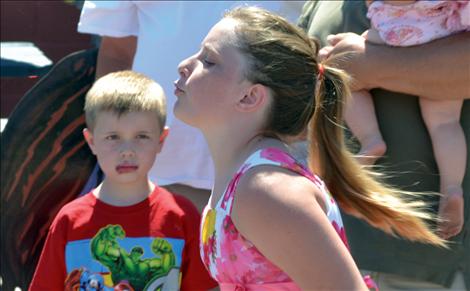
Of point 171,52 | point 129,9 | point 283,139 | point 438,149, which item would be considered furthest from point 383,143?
point 129,9

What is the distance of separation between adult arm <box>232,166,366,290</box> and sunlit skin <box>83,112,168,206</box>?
0.99 meters

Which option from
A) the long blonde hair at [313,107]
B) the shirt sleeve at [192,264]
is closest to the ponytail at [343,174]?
the long blonde hair at [313,107]

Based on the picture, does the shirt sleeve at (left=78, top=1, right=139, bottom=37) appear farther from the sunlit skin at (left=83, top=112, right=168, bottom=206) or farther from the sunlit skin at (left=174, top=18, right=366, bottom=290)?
the sunlit skin at (left=174, top=18, right=366, bottom=290)

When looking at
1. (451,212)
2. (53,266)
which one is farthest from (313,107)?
(53,266)

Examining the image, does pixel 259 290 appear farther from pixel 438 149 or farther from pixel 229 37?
pixel 438 149

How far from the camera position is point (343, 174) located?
2.06m

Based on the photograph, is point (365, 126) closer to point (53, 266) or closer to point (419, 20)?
point (419, 20)

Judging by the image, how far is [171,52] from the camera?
2.86 m

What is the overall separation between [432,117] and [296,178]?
26.8 inches

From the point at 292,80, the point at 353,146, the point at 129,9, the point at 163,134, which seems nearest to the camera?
the point at 292,80

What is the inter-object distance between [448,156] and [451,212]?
15 centimetres

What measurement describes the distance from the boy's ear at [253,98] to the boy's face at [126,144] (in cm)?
86

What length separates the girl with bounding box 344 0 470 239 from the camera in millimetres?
2303

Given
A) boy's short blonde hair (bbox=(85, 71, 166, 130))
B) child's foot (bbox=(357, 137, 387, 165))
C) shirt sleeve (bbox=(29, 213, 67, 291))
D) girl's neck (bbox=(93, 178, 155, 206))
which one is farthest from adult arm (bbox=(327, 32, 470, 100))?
shirt sleeve (bbox=(29, 213, 67, 291))
